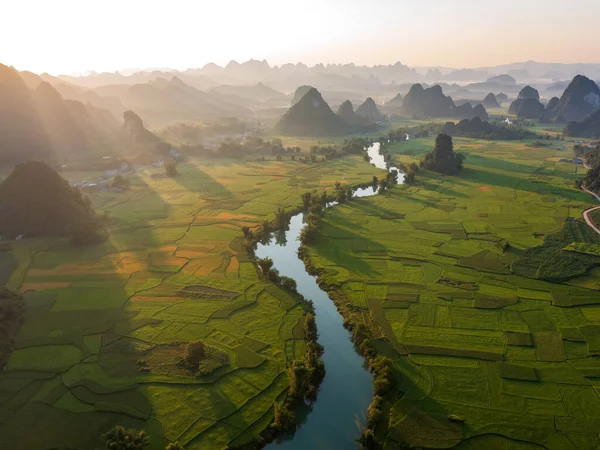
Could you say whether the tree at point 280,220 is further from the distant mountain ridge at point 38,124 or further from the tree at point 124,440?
the distant mountain ridge at point 38,124

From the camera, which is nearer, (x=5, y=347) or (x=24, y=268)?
(x=5, y=347)

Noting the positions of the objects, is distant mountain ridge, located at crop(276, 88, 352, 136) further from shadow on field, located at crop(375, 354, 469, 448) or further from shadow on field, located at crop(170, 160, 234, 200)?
shadow on field, located at crop(375, 354, 469, 448)

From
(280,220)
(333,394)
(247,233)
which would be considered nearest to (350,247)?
(280,220)

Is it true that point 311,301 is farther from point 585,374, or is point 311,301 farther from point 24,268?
point 24,268

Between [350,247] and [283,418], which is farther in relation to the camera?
[350,247]

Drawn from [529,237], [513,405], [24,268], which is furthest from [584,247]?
[24,268]

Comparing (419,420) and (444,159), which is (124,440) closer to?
(419,420)
